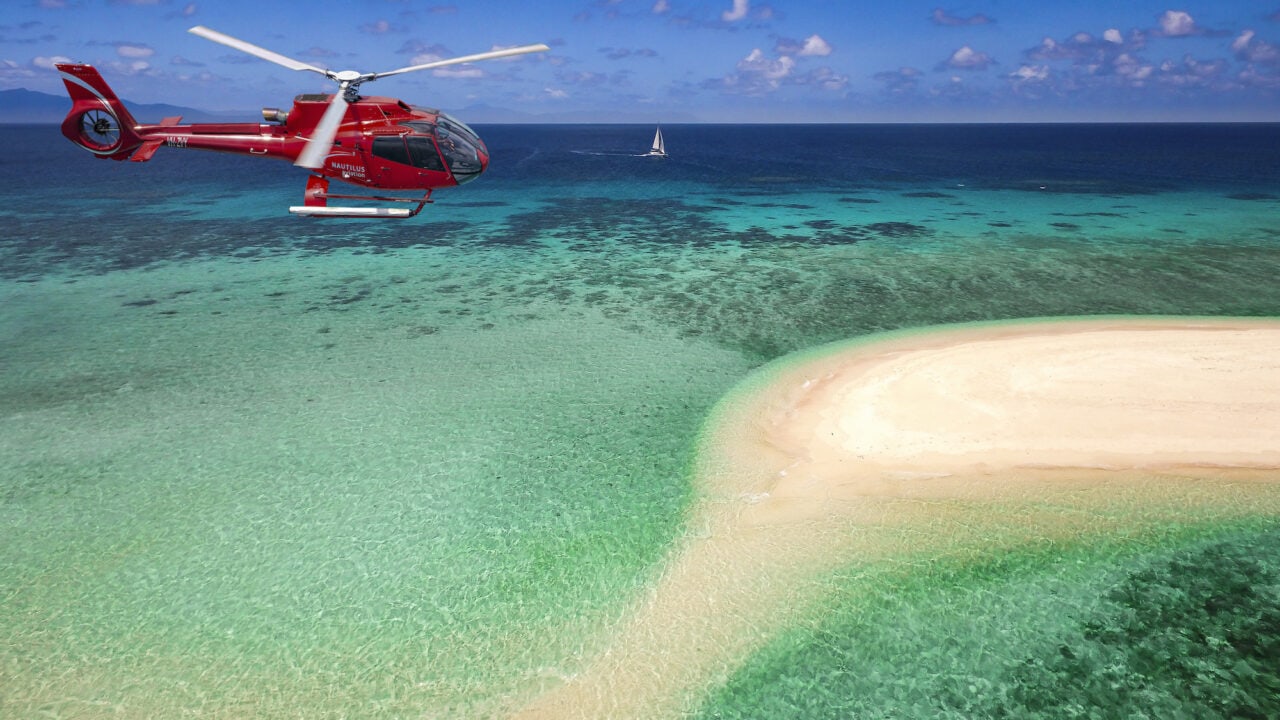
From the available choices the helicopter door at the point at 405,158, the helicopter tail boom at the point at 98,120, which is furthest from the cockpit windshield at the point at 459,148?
the helicopter tail boom at the point at 98,120

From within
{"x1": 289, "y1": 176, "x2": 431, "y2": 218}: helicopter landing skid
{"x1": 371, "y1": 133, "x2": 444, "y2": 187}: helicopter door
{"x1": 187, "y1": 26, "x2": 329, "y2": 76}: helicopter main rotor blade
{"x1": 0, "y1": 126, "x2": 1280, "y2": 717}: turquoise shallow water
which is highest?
{"x1": 187, "y1": 26, "x2": 329, "y2": 76}: helicopter main rotor blade

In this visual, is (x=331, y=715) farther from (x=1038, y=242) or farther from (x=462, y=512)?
(x=1038, y=242)

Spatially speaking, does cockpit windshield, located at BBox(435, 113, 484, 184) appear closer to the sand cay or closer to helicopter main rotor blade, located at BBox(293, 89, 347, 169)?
helicopter main rotor blade, located at BBox(293, 89, 347, 169)

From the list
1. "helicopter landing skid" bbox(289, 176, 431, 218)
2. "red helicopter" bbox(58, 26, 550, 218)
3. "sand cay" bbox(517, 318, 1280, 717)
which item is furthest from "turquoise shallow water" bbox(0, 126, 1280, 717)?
"red helicopter" bbox(58, 26, 550, 218)

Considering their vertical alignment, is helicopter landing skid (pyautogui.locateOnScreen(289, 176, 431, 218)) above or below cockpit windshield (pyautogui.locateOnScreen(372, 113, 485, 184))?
below

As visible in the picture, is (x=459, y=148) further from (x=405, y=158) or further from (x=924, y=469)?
(x=924, y=469)

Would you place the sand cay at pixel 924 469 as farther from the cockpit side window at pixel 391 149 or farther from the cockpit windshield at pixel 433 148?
the cockpit side window at pixel 391 149

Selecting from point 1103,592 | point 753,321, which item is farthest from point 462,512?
point 753,321

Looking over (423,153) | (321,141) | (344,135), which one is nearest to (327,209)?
(344,135)
